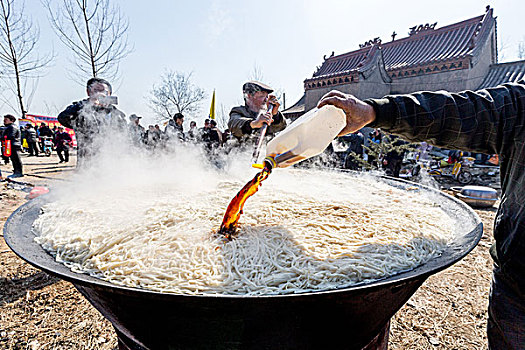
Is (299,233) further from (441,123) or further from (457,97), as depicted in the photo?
(457,97)

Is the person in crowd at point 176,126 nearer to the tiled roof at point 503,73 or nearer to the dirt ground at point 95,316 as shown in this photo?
the dirt ground at point 95,316

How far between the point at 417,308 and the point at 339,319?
2811mm

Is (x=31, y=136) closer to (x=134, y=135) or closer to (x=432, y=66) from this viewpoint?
(x=134, y=135)

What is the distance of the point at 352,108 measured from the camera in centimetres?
158

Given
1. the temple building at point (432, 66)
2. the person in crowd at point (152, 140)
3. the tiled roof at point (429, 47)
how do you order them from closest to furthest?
the person in crowd at point (152, 140) → the temple building at point (432, 66) → the tiled roof at point (429, 47)

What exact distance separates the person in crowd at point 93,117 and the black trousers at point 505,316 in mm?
4769

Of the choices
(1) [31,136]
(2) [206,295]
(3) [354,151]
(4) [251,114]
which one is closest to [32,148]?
(1) [31,136]

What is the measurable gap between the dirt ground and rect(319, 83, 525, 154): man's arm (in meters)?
2.37

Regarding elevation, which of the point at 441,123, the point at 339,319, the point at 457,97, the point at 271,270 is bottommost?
the point at 339,319

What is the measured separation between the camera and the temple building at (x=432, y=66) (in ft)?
53.1

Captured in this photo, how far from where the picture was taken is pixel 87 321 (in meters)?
3.08

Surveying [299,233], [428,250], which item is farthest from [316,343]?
[428,250]

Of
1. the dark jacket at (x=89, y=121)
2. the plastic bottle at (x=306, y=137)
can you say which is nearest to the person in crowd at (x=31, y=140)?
the dark jacket at (x=89, y=121)

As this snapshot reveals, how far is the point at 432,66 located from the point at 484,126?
18329mm
